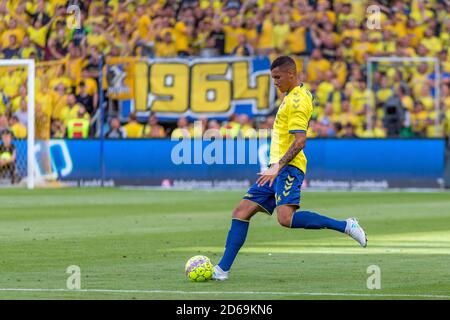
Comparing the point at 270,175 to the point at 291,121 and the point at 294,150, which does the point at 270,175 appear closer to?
the point at 294,150

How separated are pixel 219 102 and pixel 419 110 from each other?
5.30 meters

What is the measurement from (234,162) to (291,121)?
19.9 m

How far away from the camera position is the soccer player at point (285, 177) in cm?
1134

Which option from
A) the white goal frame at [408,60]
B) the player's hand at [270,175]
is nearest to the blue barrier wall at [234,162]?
the white goal frame at [408,60]

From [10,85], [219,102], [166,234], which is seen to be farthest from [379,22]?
[166,234]

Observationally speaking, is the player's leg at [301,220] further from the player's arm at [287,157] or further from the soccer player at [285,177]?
the player's arm at [287,157]

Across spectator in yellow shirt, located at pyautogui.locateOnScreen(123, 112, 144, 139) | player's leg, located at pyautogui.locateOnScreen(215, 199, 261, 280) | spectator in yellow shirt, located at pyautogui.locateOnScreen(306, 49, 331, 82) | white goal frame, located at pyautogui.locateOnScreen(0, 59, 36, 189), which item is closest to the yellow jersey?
player's leg, located at pyautogui.locateOnScreen(215, 199, 261, 280)

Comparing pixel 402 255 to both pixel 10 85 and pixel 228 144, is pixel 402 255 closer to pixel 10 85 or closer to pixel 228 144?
pixel 228 144

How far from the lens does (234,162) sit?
102 feet

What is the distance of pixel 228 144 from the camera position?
29391 millimetres

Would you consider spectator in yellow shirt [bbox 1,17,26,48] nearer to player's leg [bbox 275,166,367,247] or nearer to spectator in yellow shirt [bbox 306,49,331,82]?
spectator in yellow shirt [bbox 306,49,331,82]

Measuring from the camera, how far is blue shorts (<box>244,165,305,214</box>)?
451 inches

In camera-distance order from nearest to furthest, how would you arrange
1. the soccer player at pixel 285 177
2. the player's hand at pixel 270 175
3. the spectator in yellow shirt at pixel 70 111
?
the player's hand at pixel 270 175, the soccer player at pixel 285 177, the spectator in yellow shirt at pixel 70 111

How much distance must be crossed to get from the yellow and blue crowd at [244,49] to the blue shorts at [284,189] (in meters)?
18.6
